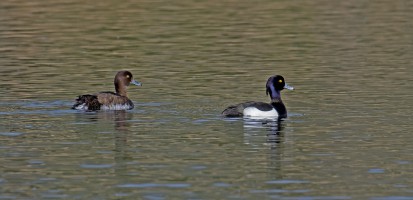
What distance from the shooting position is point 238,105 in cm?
1952

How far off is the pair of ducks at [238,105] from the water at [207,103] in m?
0.20

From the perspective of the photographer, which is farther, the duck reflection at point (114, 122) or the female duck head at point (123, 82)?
the female duck head at point (123, 82)

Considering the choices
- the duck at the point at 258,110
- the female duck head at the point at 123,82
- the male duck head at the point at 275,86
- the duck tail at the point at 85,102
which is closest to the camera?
the duck at the point at 258,110

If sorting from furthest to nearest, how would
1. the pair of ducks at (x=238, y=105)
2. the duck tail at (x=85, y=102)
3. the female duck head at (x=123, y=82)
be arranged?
the female duck head at (x=123, y=82)
the duck tail at (x=85, y=102)
the pair of ducks at (x=238, y=105)

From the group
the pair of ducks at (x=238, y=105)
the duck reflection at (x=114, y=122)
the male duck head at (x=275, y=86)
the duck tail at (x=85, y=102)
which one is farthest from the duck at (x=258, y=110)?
the duck tail at (x=85, y=102)

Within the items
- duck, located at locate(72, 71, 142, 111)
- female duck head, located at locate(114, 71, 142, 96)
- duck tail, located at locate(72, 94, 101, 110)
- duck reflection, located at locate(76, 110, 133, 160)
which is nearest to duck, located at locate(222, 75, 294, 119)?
duck reflection, located at locate(76, 110, 133, 160)

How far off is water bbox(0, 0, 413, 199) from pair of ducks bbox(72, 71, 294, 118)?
7.9 inches

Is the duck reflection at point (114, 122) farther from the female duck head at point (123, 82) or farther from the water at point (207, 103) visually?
the female duck head at point (123, 82)

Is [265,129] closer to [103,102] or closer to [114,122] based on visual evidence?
[114,122]

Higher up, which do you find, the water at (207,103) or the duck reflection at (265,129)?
the water at (207,103)

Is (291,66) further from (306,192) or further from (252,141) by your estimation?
(306,192)

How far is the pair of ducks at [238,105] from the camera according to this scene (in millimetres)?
19547

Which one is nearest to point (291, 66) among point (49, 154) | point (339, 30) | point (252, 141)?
point (339, 30)

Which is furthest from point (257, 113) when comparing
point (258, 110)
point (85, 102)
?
point (85, 102)
